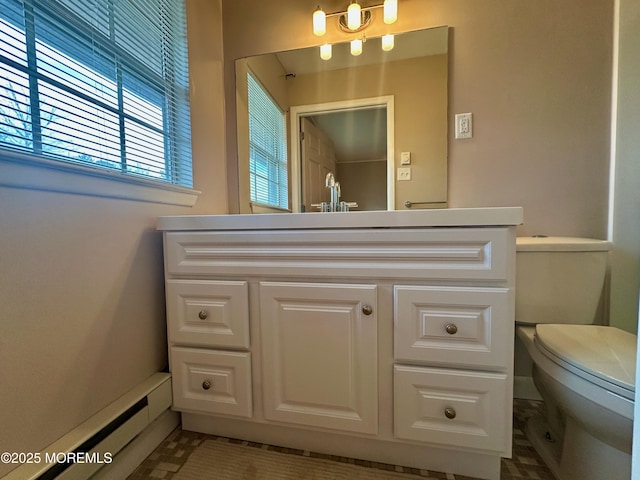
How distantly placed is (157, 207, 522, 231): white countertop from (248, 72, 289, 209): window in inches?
23.1

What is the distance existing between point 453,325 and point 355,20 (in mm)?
1388

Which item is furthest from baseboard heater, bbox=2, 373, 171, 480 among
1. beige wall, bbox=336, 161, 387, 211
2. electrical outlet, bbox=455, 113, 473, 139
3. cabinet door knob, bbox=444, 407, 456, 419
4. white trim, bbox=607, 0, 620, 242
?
white trim, bbox=607, 0, 620, 242

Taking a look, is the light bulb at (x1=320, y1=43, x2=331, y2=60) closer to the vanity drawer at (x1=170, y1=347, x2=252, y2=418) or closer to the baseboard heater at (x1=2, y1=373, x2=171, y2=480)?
the vanity drawer at (x1=170, y1=347, x2=252, y2=418)

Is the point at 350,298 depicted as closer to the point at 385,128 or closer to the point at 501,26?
the point at 385,128

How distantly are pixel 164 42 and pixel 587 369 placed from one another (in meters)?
1.80

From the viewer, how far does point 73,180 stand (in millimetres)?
768

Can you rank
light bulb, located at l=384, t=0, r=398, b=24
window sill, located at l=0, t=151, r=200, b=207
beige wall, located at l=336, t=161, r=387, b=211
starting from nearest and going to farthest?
window sill, located at l=0, t=151, r=200, b=207 → light bulb, located at l=384, t=0, r=398, b=24 → beige wall, located at l=336, t=161, r=387, b=211

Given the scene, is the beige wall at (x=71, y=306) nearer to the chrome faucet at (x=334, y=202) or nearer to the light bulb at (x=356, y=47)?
the chrome faucet at (x=334, y=202)

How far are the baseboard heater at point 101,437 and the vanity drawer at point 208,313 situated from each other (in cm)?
18


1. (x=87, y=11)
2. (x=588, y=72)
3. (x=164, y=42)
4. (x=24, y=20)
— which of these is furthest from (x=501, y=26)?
(x=24, y=20)

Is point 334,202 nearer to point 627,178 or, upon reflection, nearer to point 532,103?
point 532,103

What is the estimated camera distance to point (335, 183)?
142cm

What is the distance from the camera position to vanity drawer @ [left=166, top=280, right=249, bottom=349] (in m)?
0.97

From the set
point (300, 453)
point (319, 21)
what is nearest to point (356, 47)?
point (319, 21)
